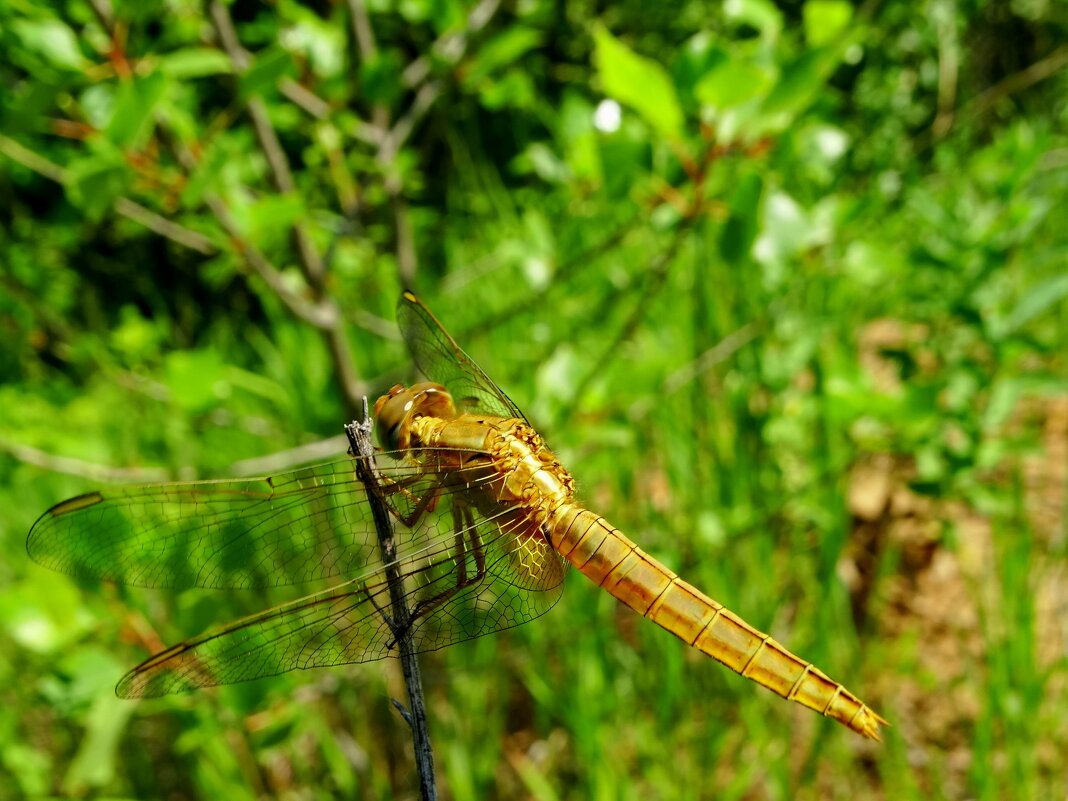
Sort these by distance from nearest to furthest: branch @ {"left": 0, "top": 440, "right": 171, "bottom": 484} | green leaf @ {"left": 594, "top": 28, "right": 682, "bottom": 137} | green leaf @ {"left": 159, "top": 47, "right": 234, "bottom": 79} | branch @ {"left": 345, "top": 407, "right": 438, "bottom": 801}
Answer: branch @ {"left": 345, "top": 407, "right": 438, "bottom": 801} → green leaf @ {"left": 594, "top": 28, "right": 682, "bottom": 137} → green leaf @ {"left": 159, "top": 47, "right": 234, "bottom": 79} → branch @ {"left": 0, "top": 440, "right": 171, "bottom": 484}

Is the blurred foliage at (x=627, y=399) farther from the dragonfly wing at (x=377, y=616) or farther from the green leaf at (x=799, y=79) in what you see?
the dragonfly wing at (x=377, y=616)

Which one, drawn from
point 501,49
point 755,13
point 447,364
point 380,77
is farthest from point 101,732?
point 755,13

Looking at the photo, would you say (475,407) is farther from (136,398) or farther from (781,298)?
(136,398)

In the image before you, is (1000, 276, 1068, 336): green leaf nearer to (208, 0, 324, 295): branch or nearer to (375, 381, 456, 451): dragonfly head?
(375, 381, 456, 451): dragonfly head

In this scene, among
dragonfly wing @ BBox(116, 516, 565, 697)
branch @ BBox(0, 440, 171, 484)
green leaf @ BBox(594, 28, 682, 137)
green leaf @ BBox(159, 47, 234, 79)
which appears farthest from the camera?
branch @ BBox(0, 440, 171, 484)

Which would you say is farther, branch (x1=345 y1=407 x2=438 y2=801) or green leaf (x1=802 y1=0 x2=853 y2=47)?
green leaf (x1=802 y1=0 x2=853 y2=47)

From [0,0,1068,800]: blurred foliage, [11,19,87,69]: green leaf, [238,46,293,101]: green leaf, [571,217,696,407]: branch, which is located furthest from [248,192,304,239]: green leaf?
[571,217,696,407]: branch
